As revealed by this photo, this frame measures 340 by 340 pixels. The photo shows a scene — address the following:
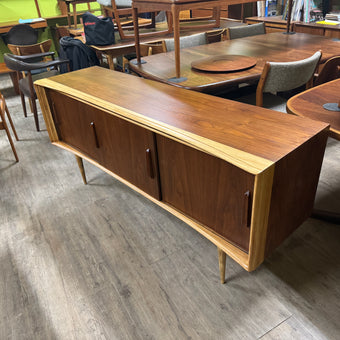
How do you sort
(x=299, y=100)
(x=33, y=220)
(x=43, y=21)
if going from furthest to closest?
(x=43, y=21), (x=33, y=220), (x=299, y=100)

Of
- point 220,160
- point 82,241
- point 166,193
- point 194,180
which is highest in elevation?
point 220,160

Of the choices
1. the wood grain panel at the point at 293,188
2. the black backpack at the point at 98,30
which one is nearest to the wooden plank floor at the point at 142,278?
the wood grain panel at the point at 293,188

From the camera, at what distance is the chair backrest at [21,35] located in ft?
12.8

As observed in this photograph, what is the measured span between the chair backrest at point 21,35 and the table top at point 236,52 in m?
2.60

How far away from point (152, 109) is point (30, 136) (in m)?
2.07

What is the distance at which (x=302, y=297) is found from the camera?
1.30m

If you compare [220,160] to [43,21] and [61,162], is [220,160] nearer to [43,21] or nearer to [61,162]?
[61,162]

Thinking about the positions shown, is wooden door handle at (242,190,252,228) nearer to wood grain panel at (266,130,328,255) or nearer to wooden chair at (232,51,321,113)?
wood grain panel at (266,130,328,255)

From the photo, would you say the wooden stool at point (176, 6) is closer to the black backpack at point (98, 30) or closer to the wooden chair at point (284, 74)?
the wooden chair at point (284, 74)

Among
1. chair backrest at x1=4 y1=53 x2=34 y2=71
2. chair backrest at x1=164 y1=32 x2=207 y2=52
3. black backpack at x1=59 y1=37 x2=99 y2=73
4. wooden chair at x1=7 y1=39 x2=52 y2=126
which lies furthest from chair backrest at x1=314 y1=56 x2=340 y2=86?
wooden chair at x1=7 y1=39 x2=52 y2=126

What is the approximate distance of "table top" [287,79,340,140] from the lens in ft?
3.90

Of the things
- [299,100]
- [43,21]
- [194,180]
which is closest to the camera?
[194,180]

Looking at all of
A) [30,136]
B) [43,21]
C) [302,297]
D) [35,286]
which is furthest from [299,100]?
[43,21]

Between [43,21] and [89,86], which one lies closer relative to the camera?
[89,86]
